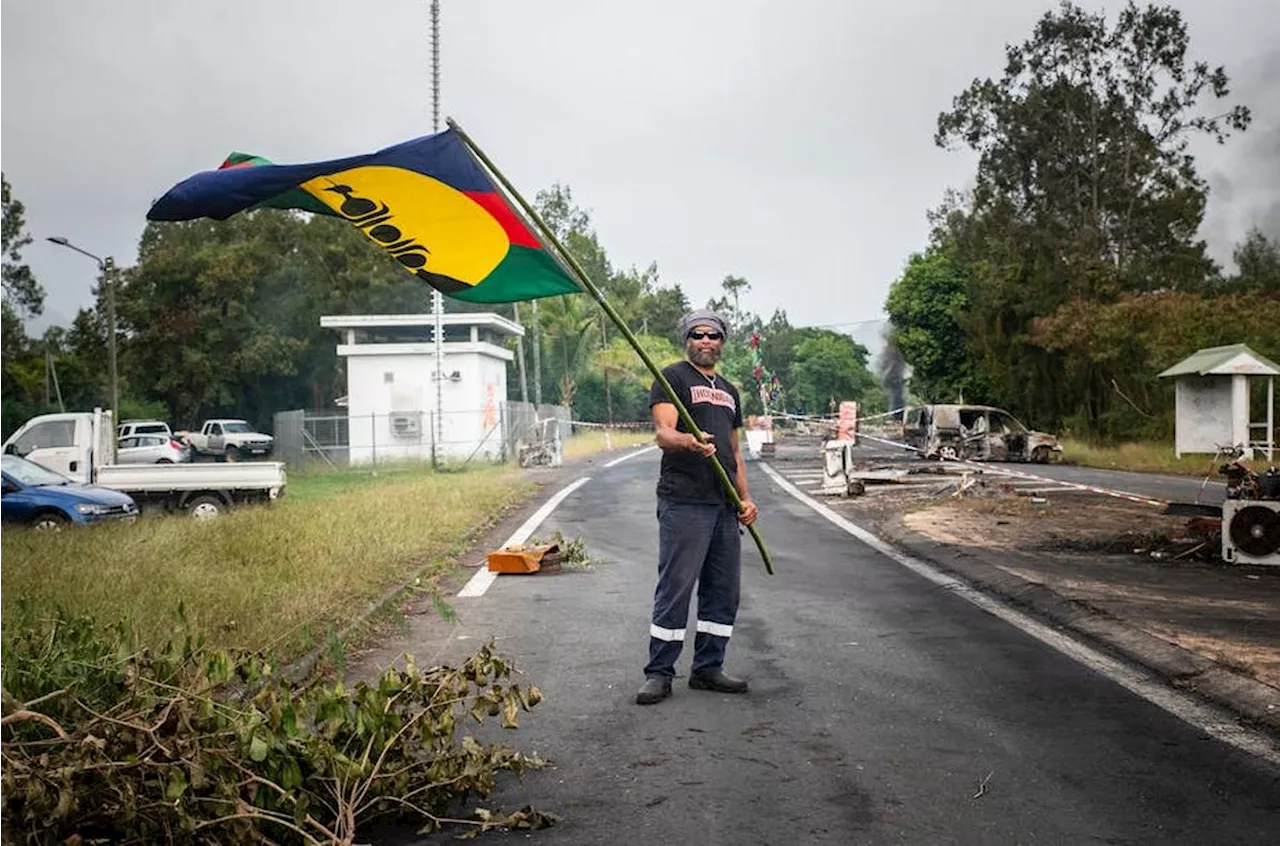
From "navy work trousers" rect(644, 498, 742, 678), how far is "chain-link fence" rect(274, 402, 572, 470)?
31341mm

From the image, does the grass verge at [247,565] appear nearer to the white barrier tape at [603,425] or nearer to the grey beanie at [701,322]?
the grey beanie at [701,322]

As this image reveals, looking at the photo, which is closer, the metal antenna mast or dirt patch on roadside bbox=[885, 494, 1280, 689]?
dirt patch on roadside bbox=[885, 494, 1280, 689]

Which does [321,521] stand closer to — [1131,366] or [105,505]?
[105,505]

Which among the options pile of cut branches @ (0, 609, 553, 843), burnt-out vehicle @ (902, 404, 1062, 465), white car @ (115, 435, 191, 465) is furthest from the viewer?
white car @ (115, 435, 191, 465)

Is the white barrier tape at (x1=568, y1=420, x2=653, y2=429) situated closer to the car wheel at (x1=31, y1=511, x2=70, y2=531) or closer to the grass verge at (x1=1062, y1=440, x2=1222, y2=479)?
the grass verge at (x1=1062, y1=440, x2=1222, y2=479)

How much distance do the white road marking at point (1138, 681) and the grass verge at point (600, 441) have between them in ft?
111

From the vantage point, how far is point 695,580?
6.66 metres

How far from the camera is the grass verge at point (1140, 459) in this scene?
27766 millimetres

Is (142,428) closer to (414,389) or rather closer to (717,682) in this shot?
(414,389)

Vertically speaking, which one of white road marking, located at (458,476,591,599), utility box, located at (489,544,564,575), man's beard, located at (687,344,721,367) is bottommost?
white road marking, located at (458,476,591,599)

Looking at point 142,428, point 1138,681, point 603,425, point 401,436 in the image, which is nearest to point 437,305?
point 401,436

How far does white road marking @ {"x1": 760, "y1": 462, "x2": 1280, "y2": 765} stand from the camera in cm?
555

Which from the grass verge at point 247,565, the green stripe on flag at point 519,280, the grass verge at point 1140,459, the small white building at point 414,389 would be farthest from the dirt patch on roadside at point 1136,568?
the small white building at point 414,389

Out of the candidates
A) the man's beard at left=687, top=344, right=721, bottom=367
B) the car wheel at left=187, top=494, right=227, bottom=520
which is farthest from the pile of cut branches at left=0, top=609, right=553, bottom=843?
the car wheel at left=187, top=494, right=227, bottom=520
